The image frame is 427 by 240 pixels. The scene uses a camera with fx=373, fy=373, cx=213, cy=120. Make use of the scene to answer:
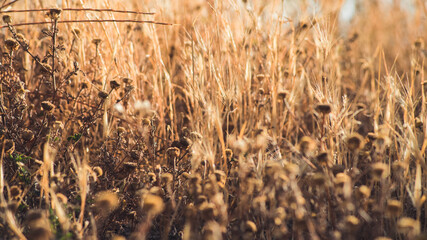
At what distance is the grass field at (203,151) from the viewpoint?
1.06m

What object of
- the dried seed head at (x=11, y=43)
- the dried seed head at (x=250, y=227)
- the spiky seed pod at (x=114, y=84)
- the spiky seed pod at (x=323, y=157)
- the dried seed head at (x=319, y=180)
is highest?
the dried seed head at (x=11, y=43)

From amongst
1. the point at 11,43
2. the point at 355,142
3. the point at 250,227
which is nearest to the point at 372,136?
the point at 355,142

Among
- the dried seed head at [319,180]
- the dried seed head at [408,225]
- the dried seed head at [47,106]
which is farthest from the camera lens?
the dried seed head at [47,106]

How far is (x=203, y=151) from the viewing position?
1.26 m

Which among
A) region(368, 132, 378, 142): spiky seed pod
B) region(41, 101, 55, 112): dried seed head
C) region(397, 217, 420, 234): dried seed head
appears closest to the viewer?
region(397, 217, 420, 234): dried seed head

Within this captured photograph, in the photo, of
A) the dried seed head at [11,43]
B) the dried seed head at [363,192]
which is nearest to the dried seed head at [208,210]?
the dried seed head at [363,192]

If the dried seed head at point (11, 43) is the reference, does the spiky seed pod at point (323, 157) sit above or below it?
below

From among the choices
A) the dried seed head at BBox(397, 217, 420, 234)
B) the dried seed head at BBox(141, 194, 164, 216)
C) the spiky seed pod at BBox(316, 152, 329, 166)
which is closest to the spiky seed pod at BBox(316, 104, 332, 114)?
the spiky seed pod at BBox(316, 152, 329, 166)

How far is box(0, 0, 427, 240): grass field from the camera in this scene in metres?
1.06

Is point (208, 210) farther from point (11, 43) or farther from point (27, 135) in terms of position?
point (11, 43)

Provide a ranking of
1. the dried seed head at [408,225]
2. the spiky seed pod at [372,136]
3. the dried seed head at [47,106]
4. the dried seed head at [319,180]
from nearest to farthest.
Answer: the dried seed head at [408,225]
the dried seed head at [319,180]
the spiky seed pod at [372,136]
the dried seed head at [47,106]

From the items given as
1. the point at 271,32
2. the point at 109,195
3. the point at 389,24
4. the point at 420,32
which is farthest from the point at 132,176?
the point at 389,24

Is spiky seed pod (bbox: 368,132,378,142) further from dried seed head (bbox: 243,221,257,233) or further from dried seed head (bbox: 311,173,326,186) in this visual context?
dried seed head (bbox: 243,221,257,233)

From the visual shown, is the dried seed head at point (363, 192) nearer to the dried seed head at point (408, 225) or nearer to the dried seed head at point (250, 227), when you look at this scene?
the dried seed head at point (408, 225)
